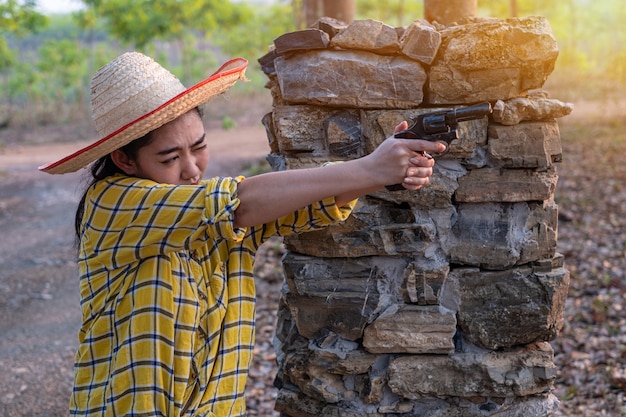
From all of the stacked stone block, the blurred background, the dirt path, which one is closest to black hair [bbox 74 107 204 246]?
the dirt path

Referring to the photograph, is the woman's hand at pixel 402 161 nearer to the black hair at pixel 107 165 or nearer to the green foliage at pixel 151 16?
the black hair at pixel 107 165

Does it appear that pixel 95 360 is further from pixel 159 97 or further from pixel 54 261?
pixel 54 261

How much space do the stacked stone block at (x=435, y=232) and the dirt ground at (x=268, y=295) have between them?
929 mm

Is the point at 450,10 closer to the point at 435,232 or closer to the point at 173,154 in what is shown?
the point at 435,232

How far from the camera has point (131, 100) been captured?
1931 mm

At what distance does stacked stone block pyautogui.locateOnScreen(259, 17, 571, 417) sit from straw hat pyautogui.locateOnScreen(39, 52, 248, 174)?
0.57 meters

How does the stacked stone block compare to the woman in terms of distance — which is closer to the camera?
the woman

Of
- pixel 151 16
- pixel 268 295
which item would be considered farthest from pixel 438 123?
pixel 151 16

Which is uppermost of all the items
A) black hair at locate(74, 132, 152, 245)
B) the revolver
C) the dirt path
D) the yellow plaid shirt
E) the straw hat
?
the straw hat

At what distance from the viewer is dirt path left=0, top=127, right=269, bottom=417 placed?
4.38 metres

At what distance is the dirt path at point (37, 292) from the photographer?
4.38 meters

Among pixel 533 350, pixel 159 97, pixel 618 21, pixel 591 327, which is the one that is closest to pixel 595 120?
pixel 591 327

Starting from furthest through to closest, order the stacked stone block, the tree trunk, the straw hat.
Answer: the tree trunk, the stacked stone block, the straw hat

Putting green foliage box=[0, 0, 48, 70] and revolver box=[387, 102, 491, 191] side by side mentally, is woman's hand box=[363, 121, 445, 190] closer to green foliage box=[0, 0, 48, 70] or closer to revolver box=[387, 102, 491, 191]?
revolver box=[387, 102, 491, 191]
